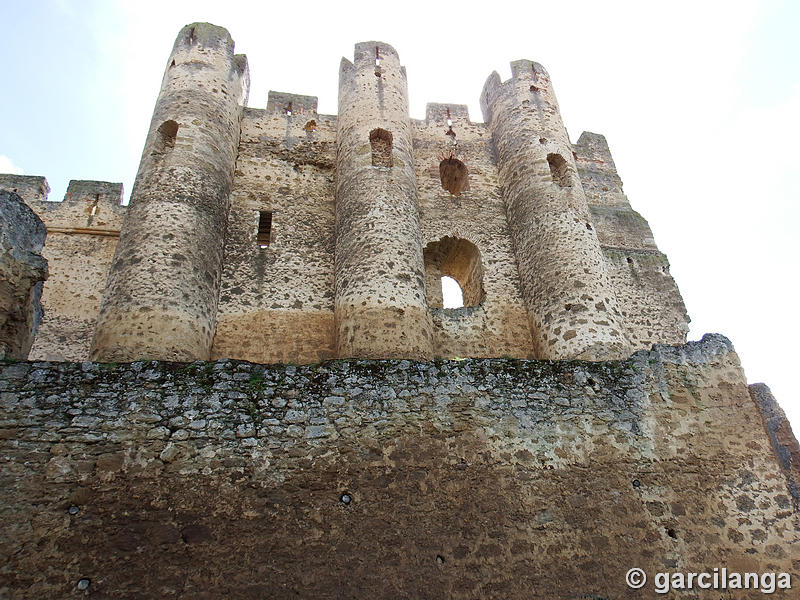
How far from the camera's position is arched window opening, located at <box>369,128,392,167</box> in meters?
10.5

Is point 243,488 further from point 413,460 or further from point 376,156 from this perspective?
point 376,156

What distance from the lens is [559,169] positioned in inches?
440

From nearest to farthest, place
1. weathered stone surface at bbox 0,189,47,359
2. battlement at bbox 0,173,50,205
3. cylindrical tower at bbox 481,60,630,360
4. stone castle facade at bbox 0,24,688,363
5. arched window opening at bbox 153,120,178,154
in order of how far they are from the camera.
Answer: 1. weathered stone surface at bbox 0,189,47,359
2. stone castle facade at bbox 0,24,688,363
3. cylindrical tower at bbox 481,60,630,360
4. arched window opening at bbox 153,120,178,154
5. battlement at bbox 0,173,50,205

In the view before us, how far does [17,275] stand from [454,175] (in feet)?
29.8

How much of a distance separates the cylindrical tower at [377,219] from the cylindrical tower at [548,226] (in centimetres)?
215

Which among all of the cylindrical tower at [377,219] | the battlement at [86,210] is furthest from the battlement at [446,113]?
the battlement at [86,210]

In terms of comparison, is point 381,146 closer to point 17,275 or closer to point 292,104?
point 292,104

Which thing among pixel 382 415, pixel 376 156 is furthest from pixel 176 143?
pixel 382 415

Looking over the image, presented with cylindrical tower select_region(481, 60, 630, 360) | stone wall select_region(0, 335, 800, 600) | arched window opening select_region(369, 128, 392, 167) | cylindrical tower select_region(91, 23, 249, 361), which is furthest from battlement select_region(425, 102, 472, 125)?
stone wall select_region(0, 335, 800, 600)

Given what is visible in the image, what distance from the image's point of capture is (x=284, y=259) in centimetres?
967

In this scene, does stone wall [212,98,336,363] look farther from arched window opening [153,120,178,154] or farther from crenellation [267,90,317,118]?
arched window opening [153,120,178,154]

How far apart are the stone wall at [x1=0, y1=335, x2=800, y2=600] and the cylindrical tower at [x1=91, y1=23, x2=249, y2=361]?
2520 millimetres

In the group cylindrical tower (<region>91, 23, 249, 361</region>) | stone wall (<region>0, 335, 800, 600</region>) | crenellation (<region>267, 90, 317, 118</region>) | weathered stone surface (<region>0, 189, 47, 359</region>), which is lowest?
stone wall (<region>0, 335, 800, 600</region>)

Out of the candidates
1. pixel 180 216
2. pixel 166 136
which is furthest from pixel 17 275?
pixel 166 136
